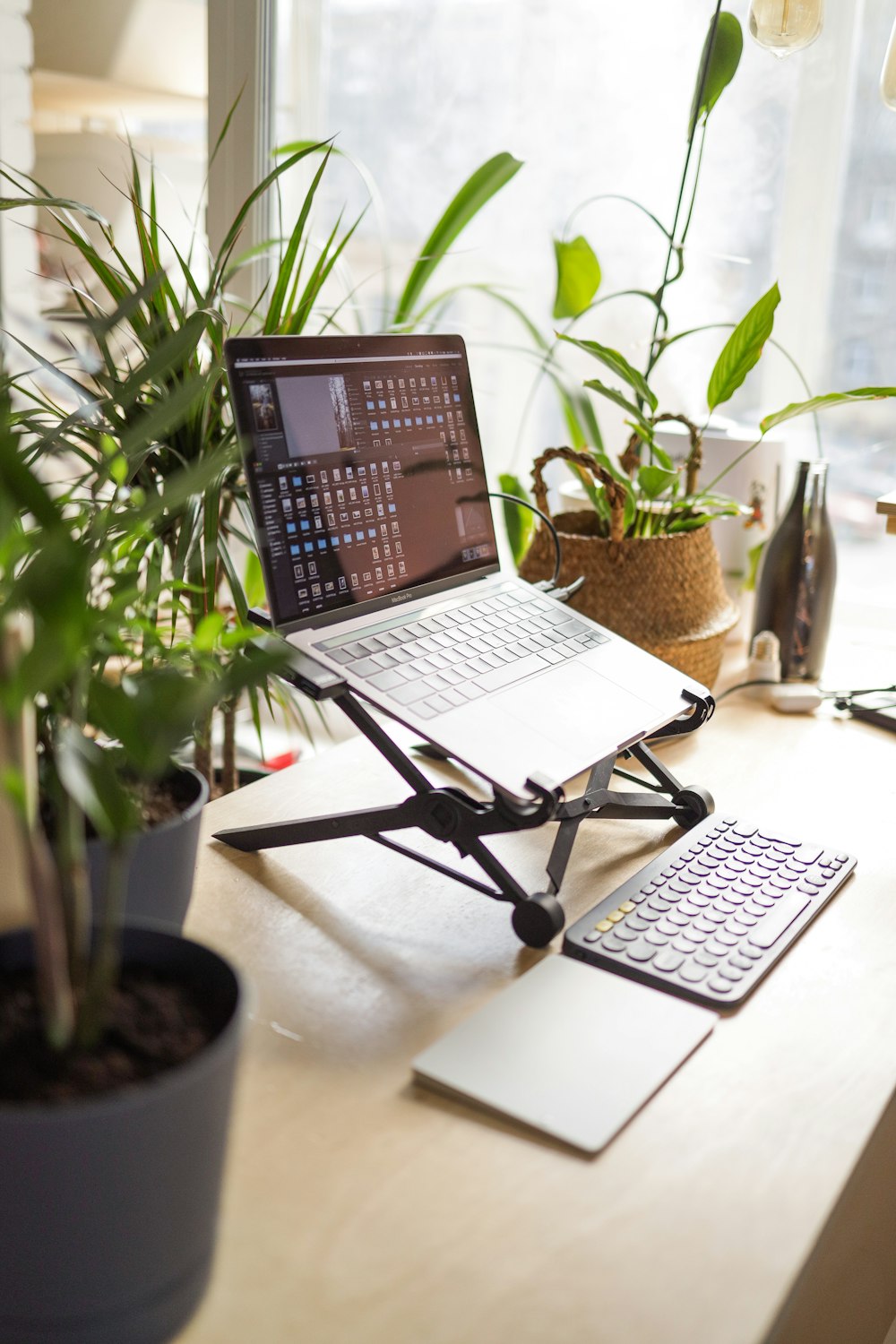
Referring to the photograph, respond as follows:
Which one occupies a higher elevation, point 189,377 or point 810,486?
point 189,377

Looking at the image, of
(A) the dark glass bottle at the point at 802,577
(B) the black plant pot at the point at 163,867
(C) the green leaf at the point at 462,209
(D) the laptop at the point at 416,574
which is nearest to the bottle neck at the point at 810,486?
(A) the dark glass bottle at the point at 802,577

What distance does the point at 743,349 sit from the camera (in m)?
1.37

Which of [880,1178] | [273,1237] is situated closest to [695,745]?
[880,1178]

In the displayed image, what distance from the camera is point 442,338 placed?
3.78 ft

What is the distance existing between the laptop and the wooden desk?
0.47ft

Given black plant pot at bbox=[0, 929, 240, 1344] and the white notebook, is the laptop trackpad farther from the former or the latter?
black plant pot at bbox=[0, 929, 240, 1344]

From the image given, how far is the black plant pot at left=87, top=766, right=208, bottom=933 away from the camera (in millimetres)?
742

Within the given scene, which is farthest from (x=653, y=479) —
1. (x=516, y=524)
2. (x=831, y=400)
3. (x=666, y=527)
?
(x=516, y=524)

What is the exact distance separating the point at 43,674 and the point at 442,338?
0.78m

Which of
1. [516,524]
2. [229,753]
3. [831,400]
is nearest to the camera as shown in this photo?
[831,400]

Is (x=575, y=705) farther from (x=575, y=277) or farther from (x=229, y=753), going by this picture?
(x=575, y=277)

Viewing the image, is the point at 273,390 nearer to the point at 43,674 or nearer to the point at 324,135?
the point at 43,674

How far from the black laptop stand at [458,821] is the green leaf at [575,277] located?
32.0 inches

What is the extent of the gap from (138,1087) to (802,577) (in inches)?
48.9
